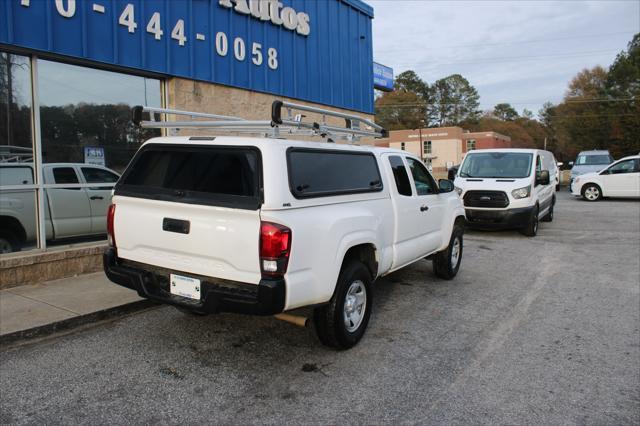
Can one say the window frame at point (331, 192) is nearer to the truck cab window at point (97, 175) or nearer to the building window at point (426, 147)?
the truck cab window at point (97, 175)

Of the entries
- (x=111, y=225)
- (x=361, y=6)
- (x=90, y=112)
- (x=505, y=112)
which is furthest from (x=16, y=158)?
(x=505, y=112)

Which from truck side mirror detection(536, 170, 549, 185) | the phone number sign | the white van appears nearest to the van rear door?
the phone number sign

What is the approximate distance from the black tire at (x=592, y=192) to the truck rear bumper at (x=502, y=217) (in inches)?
450

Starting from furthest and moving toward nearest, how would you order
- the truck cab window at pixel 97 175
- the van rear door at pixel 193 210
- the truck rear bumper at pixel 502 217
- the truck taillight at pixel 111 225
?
the truck rear bumper at pixel 502 217
the truck cab window at pixel 97 175
the truck taillight at pixel 111 225
the van rear door at pixel 193 210

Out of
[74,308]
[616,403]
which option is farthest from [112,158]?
[616,403]

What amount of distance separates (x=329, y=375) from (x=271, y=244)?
4.08 ft

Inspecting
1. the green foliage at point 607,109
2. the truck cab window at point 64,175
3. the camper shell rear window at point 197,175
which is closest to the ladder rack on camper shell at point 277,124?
the camper shell rear window at point 197,175

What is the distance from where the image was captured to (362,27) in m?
13.7

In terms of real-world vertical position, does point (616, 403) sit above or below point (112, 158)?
below

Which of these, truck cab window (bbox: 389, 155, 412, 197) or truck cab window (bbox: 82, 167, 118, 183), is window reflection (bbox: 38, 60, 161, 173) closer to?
truck cab window (bbox: 82, 167, 118, 183)

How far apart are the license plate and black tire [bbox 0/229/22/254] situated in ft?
12.5

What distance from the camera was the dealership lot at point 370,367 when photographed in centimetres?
340

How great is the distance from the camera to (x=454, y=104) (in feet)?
377

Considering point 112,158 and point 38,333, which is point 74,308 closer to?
point 38,333
